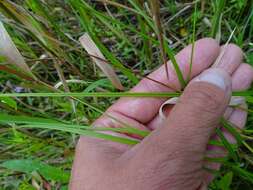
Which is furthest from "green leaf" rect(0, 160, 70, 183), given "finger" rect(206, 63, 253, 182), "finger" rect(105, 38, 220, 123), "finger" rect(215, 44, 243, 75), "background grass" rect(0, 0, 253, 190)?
"finger" rect(215, 44, 243, 75)

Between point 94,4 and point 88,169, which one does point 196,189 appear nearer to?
point 88,169

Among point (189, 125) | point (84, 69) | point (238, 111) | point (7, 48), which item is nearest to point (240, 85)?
point (238, 111)

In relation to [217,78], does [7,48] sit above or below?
above

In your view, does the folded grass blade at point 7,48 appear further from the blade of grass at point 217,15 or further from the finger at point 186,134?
the blade of grass at point 217,15

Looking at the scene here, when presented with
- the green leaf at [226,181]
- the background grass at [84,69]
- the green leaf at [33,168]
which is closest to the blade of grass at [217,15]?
the background grass at [84,69]

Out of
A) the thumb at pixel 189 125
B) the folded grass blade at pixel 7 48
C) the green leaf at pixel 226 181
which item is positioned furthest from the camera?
the green leaf at pixel 226 181

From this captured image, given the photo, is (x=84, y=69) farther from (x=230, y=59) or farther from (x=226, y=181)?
(x=226, y=181)
